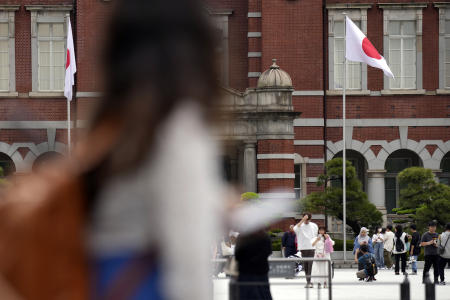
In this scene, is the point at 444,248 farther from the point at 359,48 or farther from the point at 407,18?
the point at 407,18

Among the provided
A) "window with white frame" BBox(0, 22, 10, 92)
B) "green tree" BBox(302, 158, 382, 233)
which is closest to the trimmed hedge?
"green tree" BBox(302, 158, 382, 233)

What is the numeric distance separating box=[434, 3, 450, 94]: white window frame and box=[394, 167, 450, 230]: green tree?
464cm

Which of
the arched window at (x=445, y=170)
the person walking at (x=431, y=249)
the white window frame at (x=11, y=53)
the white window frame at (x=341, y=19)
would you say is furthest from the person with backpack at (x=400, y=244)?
the white window frame at (x=11, y=53)

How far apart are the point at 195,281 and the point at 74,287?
0.55ft

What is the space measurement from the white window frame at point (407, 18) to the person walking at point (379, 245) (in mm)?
5833

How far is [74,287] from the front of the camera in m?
1.41

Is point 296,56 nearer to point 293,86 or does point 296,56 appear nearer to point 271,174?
point 293,86

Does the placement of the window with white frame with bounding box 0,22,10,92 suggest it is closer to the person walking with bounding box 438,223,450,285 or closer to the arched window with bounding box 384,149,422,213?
the arched window with bounding box 384,149,422,213

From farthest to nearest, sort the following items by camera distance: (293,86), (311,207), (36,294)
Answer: (293,86)
(311,207)
(36,294)

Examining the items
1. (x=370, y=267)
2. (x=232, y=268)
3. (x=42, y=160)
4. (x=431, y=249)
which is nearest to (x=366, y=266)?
(x=370, y=267)

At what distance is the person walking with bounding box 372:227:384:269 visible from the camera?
29.7m

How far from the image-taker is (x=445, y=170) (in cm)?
3488

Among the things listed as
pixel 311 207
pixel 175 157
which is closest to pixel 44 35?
pixel 311 207

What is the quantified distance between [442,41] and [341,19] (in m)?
3.20
